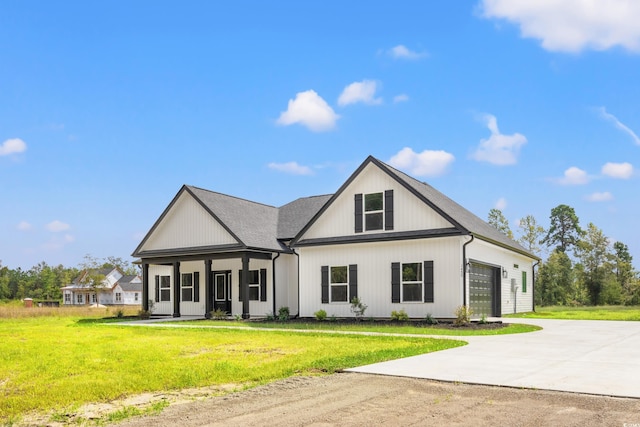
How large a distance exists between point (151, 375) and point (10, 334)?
11.9 metres

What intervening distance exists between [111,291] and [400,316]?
A: 7062 cm

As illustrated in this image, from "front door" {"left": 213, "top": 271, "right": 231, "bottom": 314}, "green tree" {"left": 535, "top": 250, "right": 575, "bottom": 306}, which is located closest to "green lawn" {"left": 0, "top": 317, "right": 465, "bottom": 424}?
"front door" {"left": 213, "top": 271, "right": 231, "bottom": 314}

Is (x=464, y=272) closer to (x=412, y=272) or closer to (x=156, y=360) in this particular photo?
(x=412, y=272)

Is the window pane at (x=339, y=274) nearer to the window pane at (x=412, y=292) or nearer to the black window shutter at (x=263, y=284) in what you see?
the window pane at (x=412, y=292)

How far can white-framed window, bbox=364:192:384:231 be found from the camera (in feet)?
76.8

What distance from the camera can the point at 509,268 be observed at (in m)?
28.1

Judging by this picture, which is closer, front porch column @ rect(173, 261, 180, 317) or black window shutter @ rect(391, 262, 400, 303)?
black window shutter @ rect(391, 262, 400, 303)

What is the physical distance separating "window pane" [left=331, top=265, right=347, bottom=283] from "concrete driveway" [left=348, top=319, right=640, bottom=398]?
8979 millimetres

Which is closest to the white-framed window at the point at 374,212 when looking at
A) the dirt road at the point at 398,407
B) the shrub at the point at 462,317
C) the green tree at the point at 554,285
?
the shrub at the point at 462,317

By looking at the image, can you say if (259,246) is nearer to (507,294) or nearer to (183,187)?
(183,187)

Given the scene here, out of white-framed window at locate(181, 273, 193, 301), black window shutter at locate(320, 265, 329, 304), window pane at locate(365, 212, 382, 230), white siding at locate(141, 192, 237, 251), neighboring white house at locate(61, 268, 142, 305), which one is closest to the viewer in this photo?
window pane at locate(365, 212, 382, 230)

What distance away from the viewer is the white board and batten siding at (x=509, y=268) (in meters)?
23.5

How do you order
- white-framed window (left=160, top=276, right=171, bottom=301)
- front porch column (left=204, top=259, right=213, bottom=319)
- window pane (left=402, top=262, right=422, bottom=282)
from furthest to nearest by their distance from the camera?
white-framed window (left=160, top=276, right=171, bottom=301) → front porch column (left=204, top=259, right=213, bottom=319) → window pane (left=402, top=262, right=422, bottom=282)

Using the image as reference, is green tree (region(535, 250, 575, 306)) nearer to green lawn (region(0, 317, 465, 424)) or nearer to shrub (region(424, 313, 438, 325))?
shrub (region(424, 313, 438, 325))
